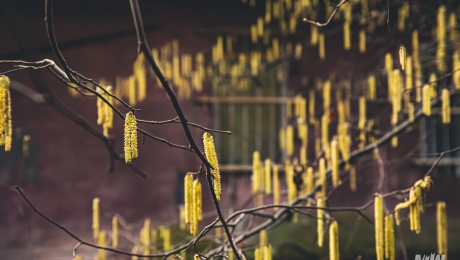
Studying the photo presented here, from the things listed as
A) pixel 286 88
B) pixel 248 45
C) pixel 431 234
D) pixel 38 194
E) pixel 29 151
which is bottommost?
pixel 431 234

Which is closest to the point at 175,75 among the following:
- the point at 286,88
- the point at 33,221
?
the point at 286,88

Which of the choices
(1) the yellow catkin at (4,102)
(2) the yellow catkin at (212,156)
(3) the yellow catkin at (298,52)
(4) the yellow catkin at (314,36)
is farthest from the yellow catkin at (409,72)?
(1) the yellow catkin at (4,102)

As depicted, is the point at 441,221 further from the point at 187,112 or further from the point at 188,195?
the point at 187,112

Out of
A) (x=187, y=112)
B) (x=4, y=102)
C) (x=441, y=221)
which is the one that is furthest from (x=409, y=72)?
(x=187, y=112)

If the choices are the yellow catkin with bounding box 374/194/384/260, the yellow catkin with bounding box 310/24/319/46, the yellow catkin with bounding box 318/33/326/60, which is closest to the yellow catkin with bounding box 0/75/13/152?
the yellow catkin with bounding box 374/194/384/260

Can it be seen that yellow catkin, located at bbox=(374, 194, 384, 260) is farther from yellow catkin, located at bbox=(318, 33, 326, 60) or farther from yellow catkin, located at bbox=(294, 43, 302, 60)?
yellow catkin, located at bbox=(294, 43, 302, 60)

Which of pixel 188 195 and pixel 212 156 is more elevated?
pixel 212 156

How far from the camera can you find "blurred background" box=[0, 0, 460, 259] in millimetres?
6812

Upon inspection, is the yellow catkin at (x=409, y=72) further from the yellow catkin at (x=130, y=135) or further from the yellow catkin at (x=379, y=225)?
the yellow catkin at (x=130, y=135)

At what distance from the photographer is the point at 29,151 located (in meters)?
6.81

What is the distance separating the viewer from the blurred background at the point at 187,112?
6.81 meters

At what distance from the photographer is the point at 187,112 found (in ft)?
23.3

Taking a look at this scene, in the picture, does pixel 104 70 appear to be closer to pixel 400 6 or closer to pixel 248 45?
pixel 248 45

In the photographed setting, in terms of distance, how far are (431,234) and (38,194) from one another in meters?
4.89
